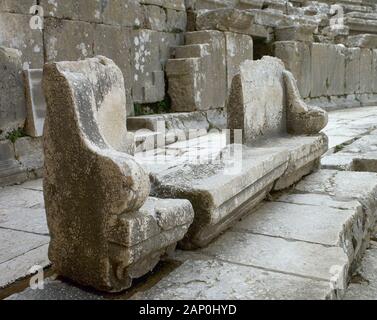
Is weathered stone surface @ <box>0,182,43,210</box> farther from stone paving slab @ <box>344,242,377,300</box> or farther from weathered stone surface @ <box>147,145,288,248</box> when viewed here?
stone paving slab @ <box>344,242,377,300</box>

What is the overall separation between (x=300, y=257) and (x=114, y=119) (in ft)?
3.84

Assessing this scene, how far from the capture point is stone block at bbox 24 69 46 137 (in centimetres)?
452

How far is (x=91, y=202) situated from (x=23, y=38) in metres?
3.49

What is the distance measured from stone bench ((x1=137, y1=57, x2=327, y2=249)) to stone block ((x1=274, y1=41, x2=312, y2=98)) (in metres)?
5.10

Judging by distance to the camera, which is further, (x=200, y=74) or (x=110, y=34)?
(x=200, y=74)

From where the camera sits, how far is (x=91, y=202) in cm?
189

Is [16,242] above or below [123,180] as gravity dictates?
below

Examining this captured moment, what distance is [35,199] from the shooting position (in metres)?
3.63

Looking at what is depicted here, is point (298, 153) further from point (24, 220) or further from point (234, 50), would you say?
point (234, 50)

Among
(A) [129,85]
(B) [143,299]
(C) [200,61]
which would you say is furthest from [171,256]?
(C) [200,61]

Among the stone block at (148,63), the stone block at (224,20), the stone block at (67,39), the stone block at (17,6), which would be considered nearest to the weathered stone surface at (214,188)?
the stone block at (17,6)

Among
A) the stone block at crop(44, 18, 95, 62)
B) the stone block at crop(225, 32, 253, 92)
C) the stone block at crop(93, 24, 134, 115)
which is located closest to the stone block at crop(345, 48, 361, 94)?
the stone block at crop(225, 32, 253, 92)

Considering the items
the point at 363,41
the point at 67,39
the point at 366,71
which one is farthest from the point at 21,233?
the point at 366,71
